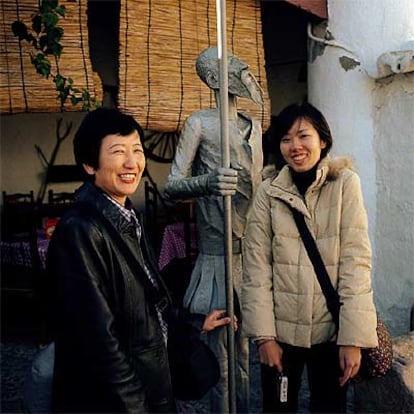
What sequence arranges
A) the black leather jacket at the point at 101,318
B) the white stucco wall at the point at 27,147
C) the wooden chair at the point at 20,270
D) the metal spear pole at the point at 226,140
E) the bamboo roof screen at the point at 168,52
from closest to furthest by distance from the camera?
the black leather jacket at the point at 101,318
the metal spear pole at the point at 226,140
the bamboo roof screen at the point at 168,52
the wooden chair at the point at 20,270
the white stucco wall at the point at 27,147

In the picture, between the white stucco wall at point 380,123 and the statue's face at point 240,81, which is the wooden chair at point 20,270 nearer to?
the statue's face at point 240,81

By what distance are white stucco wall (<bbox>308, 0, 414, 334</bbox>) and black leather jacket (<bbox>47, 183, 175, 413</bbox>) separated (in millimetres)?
2792

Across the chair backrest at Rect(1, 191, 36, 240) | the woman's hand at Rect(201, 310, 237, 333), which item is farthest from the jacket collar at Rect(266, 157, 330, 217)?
the chair backrest at Rect(1, 191, 36, 240)

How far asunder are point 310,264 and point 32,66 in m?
2.23

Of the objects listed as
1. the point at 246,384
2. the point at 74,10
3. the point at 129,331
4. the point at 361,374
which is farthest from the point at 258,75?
the point at 129,331

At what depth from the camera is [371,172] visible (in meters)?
4.49

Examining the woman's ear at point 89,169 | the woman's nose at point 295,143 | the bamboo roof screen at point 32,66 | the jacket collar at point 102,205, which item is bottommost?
the jacket collar at point 102,205

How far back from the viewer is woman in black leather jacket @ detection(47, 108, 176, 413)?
1.82 metres

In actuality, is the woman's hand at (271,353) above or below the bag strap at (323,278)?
below

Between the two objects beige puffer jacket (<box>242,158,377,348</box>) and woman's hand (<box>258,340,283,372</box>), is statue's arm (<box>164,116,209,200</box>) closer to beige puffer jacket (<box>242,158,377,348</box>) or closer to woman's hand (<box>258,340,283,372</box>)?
beige puffer jacket (<box>242,158,377,348</box>)

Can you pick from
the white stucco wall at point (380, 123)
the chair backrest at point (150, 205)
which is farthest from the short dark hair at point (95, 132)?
the chair backrest at point (150, 205)

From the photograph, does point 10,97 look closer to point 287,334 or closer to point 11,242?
point 11,242

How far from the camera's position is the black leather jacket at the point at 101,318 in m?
1.81

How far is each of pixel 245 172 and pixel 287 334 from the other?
2.91ft
